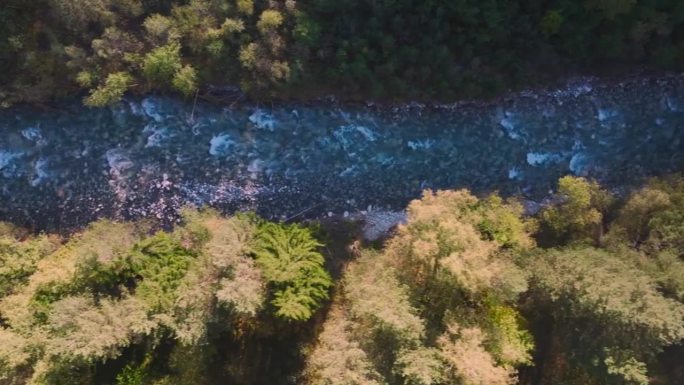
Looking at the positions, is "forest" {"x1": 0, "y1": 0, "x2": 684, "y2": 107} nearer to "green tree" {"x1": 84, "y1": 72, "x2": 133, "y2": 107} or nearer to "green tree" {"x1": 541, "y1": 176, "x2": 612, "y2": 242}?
"green tree" {"x1": 84, "y1": 72, "x2": 133, "y2": 107}

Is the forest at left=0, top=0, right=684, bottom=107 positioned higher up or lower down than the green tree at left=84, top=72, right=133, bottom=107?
higher up

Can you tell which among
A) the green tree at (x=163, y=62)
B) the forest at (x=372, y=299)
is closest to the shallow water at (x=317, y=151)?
the forest at (x=372, y=299)

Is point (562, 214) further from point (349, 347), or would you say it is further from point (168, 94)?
point (168, 94)

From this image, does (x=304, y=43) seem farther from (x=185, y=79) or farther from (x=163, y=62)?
(x=163, y=62)

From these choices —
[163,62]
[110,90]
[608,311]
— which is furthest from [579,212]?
[110,90]

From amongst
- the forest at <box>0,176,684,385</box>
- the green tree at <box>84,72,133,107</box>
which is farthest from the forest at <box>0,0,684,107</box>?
the forest at <box>0,176,684,385</box>

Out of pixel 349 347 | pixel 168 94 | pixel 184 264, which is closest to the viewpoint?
pixel 349 347

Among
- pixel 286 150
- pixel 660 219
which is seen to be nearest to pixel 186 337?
pixel 286 150
